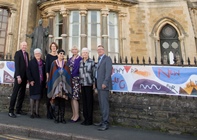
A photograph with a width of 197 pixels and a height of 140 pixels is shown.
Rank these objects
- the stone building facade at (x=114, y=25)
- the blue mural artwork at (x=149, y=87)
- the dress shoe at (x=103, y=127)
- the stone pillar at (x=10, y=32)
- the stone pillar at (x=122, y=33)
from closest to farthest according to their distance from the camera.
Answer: the dress shoe at (x=103, y=127), the blue mural artwork at (x=149, y=87), the stone building facade at (x=114, y=25), the stone pillar at (x=122, y=33), the stone pillar at (x=10, y=32)

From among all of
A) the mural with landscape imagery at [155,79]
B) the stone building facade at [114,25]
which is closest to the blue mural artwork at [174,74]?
the mural with landscape imagery at [155,79]

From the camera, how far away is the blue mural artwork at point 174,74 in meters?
4.92

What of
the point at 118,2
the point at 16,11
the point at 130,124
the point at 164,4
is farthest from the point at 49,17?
the point at 130,124

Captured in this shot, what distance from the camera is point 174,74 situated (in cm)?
505

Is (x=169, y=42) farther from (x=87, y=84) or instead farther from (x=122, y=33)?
(x=87, y=84)

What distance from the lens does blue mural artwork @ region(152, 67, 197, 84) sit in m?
4.92

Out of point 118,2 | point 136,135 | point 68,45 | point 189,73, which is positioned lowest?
point 136,135

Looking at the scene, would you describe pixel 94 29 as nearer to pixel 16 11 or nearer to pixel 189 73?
pixel 16 11

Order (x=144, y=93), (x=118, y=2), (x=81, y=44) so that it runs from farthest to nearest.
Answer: (x=118, y=2) < (x=81, y=44) < (x=144, y=93)

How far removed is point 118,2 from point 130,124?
28.0 ft

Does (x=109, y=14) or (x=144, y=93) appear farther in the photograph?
(x=109, y=14)

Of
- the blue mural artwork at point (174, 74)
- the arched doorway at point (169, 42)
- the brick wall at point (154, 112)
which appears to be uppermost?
the arched doorway at point (169, 42)

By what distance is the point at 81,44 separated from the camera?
1065 cm

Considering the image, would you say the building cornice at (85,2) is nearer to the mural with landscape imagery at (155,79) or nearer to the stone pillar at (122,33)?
the stone pillar at (122,33)
